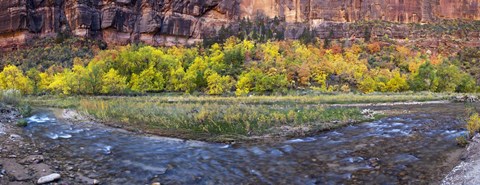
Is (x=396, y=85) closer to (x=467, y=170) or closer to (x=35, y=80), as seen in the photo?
(x=467, y=170)

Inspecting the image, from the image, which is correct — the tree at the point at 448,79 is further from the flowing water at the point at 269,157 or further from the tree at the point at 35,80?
the tree at the point at 35,80

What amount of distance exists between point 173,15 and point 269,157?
93.9 meters

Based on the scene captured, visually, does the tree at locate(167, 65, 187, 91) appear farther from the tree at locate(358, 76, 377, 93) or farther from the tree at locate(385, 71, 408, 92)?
the tree at locate(385, 71, 408, 92)

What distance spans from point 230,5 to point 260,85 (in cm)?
6268

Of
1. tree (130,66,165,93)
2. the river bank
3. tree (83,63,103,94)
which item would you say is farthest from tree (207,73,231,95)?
the river bank

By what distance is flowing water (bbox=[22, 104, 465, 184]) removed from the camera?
29.7 ft

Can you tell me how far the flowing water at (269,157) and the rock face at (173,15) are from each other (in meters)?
85.4

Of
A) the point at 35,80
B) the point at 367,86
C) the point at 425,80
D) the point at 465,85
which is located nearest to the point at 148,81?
the point at 35,80

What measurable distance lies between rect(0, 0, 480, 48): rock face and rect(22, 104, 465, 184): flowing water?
85.4 meters

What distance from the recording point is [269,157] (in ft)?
37.0

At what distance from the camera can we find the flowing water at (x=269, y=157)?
29.7ft

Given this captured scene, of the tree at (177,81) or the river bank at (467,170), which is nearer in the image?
the river bank at (467,170)

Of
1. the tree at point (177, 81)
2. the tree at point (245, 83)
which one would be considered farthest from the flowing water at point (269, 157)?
the tree at point (177, 81)

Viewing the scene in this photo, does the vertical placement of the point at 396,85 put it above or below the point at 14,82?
below
